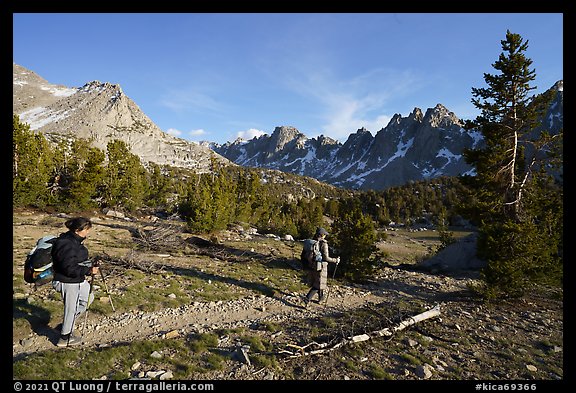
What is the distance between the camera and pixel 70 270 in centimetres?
603

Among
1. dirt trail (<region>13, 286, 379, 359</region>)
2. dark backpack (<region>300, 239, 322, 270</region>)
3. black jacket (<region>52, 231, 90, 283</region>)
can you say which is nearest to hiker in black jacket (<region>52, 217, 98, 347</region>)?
black jacket (<region>52, 231, 90, 283</region>)

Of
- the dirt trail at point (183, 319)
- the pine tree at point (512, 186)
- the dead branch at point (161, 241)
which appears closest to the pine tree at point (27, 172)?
the dead branch at point (161, 241)

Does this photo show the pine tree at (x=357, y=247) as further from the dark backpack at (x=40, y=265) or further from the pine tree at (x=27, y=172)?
the pine tree at (x=27, y=172)

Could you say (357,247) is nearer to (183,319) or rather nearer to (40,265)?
(183,319)

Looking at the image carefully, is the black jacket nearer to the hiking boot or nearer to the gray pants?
the gray pants

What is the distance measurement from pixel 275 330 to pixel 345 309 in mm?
3418

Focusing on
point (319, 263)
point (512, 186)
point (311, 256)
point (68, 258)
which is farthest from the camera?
point (512, 186)

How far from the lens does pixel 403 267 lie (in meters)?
20.2

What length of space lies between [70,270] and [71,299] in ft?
2.41

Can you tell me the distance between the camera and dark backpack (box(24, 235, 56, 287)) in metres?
6.09

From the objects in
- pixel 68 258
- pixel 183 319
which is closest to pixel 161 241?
pixel 183 319

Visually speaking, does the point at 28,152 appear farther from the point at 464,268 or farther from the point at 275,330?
the point at 464,268

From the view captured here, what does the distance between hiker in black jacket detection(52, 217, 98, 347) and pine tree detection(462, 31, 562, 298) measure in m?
13.5
